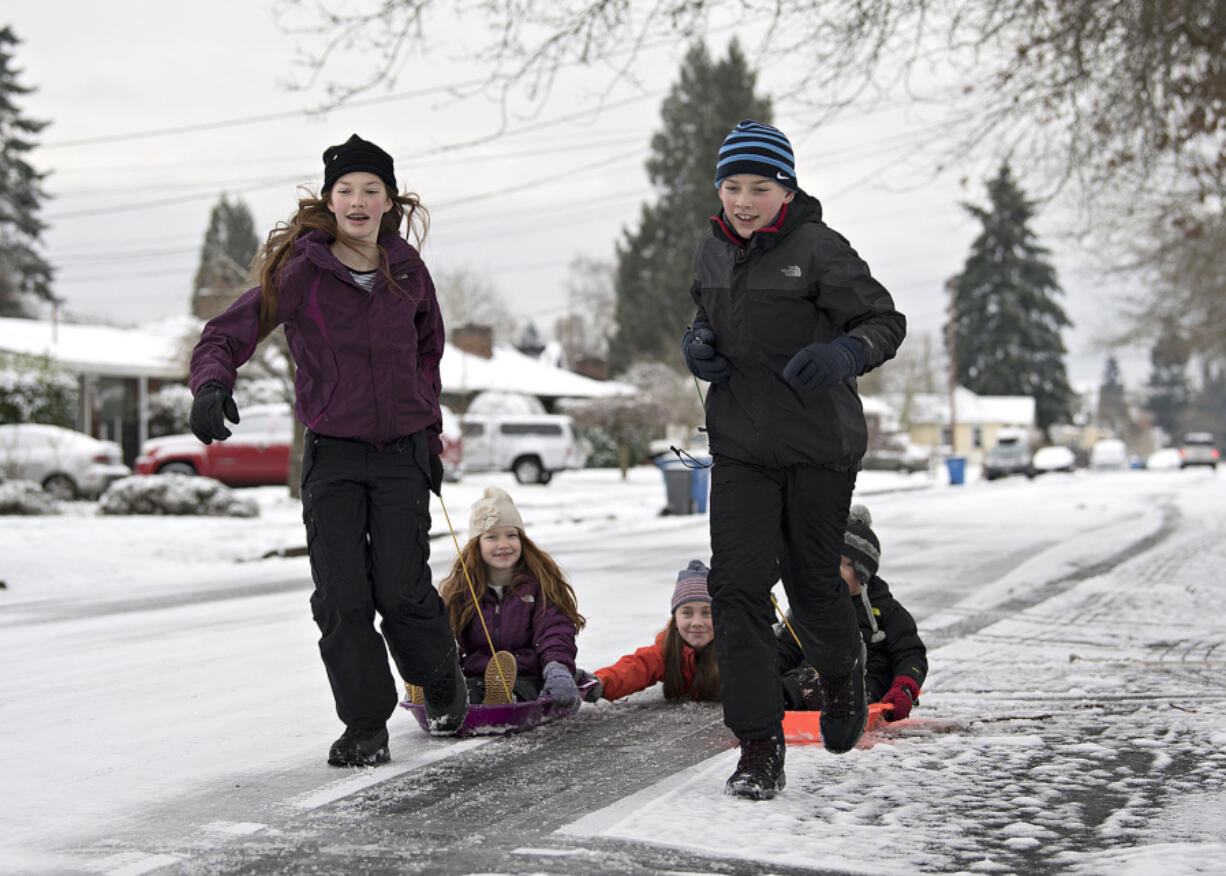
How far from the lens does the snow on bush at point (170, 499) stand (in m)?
15.8

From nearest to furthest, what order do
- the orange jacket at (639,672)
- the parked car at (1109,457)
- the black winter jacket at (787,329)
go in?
the black winter jacket at (787,329)
the orange jacket at (639,672)
the parked car at (1109,457)

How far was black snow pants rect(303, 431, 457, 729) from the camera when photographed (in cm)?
370

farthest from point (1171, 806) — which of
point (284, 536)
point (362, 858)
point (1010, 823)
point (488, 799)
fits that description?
point (284, 536)

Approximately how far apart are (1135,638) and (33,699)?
501cm

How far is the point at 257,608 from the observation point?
8.05m

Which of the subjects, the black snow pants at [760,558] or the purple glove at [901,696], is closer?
the black snow pants at [760,558]

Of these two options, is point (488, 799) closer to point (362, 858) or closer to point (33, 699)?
point (362, 858)

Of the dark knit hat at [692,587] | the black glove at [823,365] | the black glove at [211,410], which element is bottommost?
the dark knit hat at [692,587]

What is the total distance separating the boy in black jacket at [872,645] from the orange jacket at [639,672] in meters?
0.47

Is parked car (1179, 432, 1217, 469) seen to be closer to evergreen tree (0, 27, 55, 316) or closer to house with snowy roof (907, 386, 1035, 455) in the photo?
house with snowy roof (907, 386, 1035, 455)

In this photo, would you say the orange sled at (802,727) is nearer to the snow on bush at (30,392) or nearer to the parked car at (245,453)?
the snow on bush at (30,392)

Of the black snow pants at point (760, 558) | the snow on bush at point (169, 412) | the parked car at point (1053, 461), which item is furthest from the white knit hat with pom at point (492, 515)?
the parked car at point (1053, 461)

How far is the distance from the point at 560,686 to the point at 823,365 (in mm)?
1684

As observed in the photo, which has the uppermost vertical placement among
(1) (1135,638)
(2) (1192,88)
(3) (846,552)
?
(2) (1192,88)
